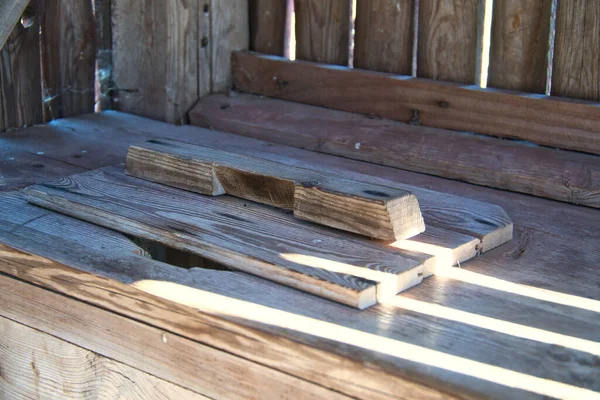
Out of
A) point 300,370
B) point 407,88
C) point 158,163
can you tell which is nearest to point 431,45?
point 407,88

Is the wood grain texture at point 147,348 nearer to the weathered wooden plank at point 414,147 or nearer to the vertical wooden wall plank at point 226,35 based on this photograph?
the weathered wooden plank at point 414,147

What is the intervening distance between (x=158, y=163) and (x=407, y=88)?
1.00 metres

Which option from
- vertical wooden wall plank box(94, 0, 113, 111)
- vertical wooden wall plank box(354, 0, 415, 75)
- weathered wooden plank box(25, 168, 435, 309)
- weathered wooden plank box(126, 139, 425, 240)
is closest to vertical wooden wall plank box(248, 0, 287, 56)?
vertical wooden wall plank box(354, 0, 415, 75)

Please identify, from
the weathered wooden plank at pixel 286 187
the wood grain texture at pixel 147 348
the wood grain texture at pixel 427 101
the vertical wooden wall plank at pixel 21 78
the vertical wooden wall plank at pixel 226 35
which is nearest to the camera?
the wood grain texture at pixel 147 348

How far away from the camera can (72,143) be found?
3.07 m

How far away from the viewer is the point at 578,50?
2.62 m

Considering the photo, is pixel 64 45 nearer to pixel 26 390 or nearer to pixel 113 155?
pixel 113 155

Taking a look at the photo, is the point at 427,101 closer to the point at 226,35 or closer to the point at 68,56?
the point at 226,35

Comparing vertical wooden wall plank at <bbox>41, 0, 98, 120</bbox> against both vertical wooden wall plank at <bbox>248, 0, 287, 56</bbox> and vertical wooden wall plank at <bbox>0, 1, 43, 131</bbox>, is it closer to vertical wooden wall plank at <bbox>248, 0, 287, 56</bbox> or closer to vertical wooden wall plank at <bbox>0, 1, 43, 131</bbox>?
vertical wooden wall plank at <bbox>0, 1, 43, 131</bbox>

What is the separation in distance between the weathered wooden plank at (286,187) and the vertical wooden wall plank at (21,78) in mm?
933

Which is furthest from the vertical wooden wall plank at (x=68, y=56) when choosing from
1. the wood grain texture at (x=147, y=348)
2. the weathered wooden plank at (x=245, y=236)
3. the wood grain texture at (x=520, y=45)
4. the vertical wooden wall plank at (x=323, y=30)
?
the wood grain texture at (x=520, y=45)

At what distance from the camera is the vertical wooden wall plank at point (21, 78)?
314 centimetres

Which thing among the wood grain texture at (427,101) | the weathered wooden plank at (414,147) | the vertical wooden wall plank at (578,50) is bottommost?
the weathered wooden plank at (414,147)

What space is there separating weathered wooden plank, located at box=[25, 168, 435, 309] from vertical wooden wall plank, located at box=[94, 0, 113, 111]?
1.07 meters
